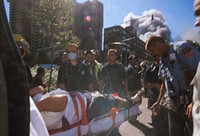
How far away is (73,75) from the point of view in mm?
5551

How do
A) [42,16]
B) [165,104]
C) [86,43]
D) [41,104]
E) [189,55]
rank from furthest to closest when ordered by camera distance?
[86,43], [42,16], [165,104], [41,104], [189,55]

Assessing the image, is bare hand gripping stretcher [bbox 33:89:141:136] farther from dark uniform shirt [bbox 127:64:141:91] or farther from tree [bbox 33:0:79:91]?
tree [bbox 33:0:79:91]

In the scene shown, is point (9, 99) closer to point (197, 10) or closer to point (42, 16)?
point (197, 10)

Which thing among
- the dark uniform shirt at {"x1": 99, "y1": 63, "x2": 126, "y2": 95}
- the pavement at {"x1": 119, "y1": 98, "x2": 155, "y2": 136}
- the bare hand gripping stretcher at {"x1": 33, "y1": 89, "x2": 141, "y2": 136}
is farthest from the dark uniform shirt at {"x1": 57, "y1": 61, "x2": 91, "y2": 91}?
the pavement at {"x1": 119, "y1": 98, "x2": 155, "y2": 136}

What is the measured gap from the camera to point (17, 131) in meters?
0.51

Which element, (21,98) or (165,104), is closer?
(21,98)

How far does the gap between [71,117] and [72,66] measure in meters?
2.35

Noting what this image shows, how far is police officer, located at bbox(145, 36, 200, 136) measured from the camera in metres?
2.89

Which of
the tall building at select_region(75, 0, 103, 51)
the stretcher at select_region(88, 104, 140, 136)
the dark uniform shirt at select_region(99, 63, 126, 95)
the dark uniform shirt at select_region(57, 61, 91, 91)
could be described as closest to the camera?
the stretcher at select_region(88, 104, 140, 136)

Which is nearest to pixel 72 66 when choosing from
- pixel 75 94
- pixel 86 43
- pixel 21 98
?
pixel 75 94

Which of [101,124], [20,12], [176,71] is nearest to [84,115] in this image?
[101,124]

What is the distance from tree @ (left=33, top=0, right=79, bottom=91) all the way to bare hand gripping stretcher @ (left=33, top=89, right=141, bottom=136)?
28.7 feet

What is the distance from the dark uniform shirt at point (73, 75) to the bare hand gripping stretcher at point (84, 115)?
4.27ft

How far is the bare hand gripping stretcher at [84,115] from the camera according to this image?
314 centimetres
